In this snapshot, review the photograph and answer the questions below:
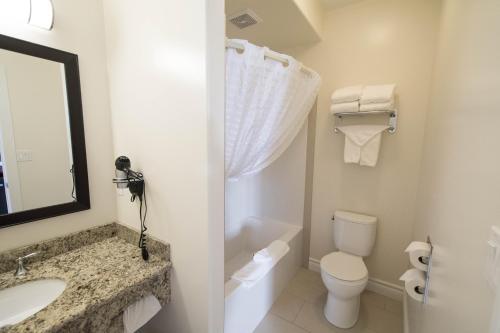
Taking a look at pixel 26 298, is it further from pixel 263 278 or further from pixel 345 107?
pixel 345 107

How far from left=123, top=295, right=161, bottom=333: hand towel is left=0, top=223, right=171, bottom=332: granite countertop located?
3 cm

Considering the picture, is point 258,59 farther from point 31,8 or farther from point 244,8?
point 31,8

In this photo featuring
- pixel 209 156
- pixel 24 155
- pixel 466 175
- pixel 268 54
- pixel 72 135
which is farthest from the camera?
pixel 268 54

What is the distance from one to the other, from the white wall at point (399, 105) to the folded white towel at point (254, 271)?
78cm

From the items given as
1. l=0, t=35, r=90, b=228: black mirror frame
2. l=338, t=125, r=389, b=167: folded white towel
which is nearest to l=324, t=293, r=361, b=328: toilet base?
l=338, t=125, r=389, b=167: folded white towel

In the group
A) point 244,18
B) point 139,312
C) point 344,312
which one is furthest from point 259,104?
Answer: point 344,312

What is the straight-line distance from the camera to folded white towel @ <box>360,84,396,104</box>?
5.35 ft

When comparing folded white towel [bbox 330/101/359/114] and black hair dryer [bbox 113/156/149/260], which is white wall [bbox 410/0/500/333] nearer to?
folded white towel [bbox 330/101/359/114]

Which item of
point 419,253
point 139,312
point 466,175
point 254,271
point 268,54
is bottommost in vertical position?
point 254,271

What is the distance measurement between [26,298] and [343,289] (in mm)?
1905

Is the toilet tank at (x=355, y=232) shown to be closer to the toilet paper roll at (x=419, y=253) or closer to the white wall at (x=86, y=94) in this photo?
Answer: the toilet paper roll at (x=419, y=253)

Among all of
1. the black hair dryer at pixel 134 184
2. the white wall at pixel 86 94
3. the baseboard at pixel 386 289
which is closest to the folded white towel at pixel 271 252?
the black hair dryer at pixel 134 184

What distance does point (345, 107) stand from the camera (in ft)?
5.83

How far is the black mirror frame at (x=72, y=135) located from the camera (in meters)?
0.98
